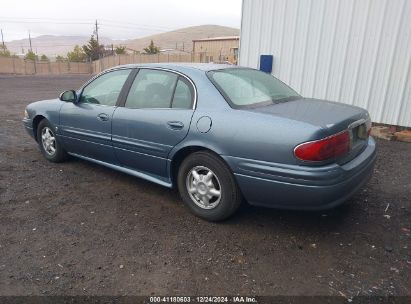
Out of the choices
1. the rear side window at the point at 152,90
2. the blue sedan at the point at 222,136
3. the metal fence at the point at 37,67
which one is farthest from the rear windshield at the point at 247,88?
the metal fence at the point at 37,67

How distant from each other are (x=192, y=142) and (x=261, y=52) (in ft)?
17.4

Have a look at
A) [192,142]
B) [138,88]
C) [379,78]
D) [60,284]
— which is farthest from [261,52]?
[60,284]

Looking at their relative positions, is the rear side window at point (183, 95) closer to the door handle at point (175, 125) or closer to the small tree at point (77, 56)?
the door handle at point (175, 125)

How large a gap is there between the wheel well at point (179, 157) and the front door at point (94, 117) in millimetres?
937

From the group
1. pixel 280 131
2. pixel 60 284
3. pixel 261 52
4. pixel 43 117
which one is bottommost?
pixel 60 284

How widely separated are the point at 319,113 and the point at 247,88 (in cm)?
82

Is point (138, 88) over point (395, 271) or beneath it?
over

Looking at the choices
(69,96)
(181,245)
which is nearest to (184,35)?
(69,96)

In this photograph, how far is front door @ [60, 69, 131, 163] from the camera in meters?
4.17

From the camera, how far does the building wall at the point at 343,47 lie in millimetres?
6473

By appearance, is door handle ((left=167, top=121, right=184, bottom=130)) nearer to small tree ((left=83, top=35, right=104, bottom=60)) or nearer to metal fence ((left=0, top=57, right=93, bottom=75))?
metal fence ((left=0, top=57, right=93, bottom=75))

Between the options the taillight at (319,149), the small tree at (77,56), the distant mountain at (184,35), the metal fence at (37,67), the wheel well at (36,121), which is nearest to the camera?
the taillight at (319,149)

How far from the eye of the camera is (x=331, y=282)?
259cm

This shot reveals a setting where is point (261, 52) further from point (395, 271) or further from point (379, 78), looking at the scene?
point (395, 271)
